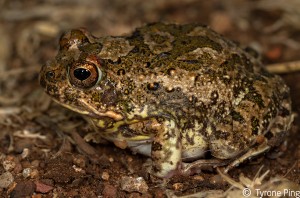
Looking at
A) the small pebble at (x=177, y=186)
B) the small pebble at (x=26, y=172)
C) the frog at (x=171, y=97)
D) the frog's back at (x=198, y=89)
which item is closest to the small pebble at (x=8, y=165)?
the small pebble at (x=26, y=172)

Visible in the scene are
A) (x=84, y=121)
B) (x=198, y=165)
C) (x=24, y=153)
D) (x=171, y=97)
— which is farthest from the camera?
(x=84, y=121)

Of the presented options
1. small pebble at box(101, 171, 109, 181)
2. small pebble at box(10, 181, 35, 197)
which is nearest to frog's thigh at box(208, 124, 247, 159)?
small pebble at box(101, 171, 109, 181)

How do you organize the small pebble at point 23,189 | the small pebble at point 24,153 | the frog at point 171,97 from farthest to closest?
1. the small pebble at point 24,153
2. the frog at point 171,97
3. the small pebble at point 23,189

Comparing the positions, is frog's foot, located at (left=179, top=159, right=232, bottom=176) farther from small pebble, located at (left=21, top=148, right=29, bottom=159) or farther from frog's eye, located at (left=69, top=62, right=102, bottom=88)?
small pebble, located at (left=21, top=148, right=29, bottom=159)

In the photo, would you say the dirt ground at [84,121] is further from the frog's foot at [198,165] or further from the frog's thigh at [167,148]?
the frog's thigh at [167,148]

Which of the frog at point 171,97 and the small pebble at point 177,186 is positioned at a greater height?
the frog at point 171,97

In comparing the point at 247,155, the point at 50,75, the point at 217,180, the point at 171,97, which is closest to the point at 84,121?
the point at 50,75

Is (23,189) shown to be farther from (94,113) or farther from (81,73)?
(81,73)
